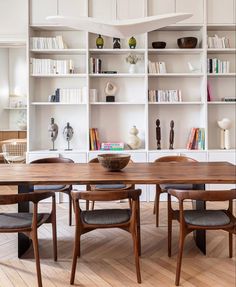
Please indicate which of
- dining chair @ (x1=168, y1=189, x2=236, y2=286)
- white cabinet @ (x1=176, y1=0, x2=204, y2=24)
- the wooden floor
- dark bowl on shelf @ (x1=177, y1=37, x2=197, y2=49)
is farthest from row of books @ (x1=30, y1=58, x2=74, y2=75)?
dining chair @ (x1=168, y1=189, x2=236, y2=286)

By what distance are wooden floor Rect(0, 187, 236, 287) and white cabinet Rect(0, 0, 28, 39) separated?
294 centimetres

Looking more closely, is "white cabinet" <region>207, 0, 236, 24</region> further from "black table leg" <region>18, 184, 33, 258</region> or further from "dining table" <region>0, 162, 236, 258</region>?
"black table leg" <region>18, 184, 33, 258</region>

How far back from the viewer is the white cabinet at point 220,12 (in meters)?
4.53

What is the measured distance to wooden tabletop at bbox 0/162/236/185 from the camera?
2.34 meters

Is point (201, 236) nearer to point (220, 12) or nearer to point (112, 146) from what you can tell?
point (112, 146)

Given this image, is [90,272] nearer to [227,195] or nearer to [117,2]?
[227,195]

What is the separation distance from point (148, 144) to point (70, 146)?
3.88 feet

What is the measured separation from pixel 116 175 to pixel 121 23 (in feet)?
3.84

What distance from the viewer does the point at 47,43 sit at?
4.59 meters

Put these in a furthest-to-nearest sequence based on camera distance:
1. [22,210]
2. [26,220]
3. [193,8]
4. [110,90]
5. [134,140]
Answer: [110,90], [134,140], [193,8], [22,210], [26,220]

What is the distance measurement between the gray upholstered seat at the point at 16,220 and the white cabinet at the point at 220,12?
11.9ft

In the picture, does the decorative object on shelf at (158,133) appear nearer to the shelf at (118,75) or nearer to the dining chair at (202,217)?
the shelf at (118,75)

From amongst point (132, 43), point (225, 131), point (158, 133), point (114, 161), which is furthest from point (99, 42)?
point (114, 161)

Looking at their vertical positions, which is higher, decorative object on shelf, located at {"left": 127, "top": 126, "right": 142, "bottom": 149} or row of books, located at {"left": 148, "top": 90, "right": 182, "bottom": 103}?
row of books, located at {"left": 148, "top": 90, "right": 182, "bottom": 103}
